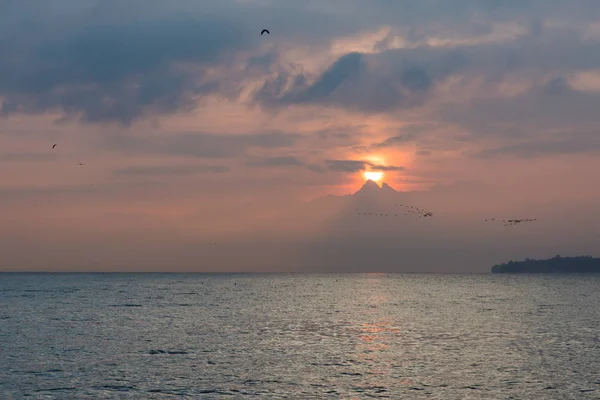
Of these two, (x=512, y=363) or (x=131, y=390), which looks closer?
(x=131, y=390)

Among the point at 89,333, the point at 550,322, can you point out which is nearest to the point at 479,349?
the point at 550,322

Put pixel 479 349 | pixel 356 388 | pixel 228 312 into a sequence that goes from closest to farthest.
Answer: pixel 356 388 < pixel 479 349 < pixel 228 312

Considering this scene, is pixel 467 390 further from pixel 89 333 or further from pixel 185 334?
pixel 89 333

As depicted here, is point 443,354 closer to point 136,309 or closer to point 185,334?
point 185,334

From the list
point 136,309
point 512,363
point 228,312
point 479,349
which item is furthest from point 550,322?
point 136,309

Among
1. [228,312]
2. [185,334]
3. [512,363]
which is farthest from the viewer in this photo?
[228,312]

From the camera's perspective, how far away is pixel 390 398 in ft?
157

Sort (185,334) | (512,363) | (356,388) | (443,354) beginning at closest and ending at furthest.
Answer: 1. (356,388)
2. (512,363)
3. (443,354)
4. (185,334)

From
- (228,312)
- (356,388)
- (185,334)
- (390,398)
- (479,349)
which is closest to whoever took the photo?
(390,398)

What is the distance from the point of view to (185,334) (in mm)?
89250

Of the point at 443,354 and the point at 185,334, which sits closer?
the point at 443,354

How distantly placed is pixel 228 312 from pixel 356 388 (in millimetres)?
84726

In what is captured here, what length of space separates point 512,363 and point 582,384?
10373 millimetres

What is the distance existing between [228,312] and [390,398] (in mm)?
88460
